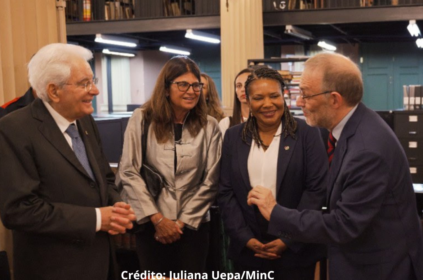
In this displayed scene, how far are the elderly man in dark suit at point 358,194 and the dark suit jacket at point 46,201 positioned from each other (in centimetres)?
84

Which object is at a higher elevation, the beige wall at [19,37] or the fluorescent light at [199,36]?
the fluorescent light at [199,36]

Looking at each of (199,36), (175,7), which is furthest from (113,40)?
(199,36)

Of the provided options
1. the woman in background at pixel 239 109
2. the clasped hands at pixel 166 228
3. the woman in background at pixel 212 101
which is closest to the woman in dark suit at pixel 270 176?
the clasped hands at pixel 166 228

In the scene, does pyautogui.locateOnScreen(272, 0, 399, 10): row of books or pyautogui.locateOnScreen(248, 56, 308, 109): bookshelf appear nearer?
pyautogui.locateOnScreen(248, 56, 308, 109): bookshelf

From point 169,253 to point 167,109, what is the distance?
2.62 feet

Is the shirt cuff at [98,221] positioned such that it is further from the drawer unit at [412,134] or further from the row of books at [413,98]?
the row of books at [413,98]

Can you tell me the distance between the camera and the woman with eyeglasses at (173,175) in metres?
3.02

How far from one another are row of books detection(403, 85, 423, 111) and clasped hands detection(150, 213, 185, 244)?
8.31 meters

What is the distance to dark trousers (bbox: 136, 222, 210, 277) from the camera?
304 cm

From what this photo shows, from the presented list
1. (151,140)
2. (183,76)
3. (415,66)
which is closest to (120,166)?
(151,140)

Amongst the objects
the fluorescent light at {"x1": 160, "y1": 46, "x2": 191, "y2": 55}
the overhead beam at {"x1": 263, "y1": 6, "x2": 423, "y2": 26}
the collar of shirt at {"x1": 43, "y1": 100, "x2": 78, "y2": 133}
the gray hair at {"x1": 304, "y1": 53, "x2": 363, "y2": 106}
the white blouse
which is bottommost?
the white blouse

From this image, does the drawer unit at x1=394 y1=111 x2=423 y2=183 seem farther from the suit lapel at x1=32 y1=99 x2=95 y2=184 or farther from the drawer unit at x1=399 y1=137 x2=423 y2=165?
the suit lapel at x1=32 y1=99 x2=95 y2=184

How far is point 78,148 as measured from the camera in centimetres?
242

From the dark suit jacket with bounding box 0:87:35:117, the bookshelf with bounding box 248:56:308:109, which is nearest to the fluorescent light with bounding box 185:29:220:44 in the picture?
the bookshelf with bounding box 248:56:308:109
